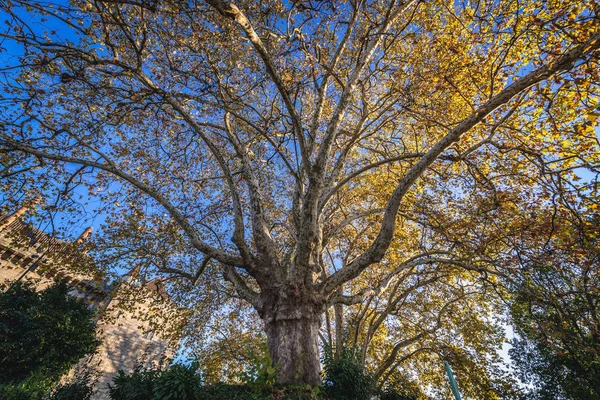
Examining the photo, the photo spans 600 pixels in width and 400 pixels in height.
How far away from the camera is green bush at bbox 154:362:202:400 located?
4.68 m

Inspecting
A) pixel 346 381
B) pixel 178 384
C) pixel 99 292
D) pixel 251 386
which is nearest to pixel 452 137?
pixel 346 381

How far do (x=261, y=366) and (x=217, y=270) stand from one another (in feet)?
23.2

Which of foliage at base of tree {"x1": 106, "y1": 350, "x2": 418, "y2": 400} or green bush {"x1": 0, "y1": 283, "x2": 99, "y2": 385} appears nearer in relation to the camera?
foliage at base of tree {"x1": 106, "y1": 350, "x2": 418, "y2": 400}

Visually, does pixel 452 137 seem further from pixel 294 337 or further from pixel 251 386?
pixel 251 386

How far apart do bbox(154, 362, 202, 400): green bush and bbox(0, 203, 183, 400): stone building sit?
2938mm

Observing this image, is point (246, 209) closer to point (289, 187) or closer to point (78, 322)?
point (289, 187)

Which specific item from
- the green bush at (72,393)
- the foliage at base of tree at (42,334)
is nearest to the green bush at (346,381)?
the green bush at (72,393)

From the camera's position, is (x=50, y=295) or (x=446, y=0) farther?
(x=50, y=295)

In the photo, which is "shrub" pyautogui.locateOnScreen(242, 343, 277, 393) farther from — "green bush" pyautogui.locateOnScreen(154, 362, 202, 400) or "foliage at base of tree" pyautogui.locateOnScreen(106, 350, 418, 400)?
"green bush" pyautogui.locateOnScreen(154, 362, 202, 400)

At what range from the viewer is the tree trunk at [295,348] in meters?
5.10

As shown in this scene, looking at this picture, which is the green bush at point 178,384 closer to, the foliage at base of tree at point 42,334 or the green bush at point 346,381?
the green bush at point 346,381

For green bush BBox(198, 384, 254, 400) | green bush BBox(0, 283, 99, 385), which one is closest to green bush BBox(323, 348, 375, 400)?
green bush BBox(198, 384, 254, 400)

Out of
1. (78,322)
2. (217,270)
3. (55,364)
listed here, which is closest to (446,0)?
(217,270)

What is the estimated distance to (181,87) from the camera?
26.5 feet
